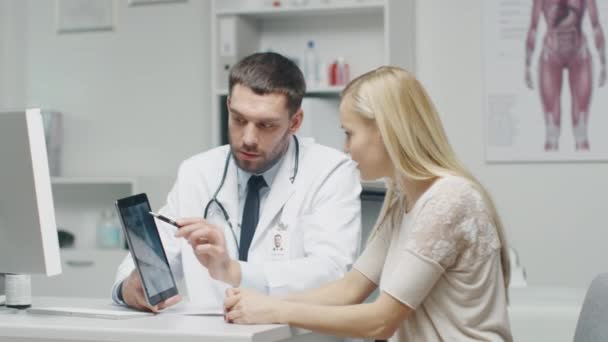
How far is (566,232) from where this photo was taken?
377 centimetres

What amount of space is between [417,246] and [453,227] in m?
0.07

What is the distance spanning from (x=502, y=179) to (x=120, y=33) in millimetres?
1949

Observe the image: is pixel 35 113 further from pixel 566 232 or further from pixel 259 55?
pixel 566 232

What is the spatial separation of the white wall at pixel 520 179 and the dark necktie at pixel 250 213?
1833 mm

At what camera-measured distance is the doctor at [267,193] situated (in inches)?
81.8

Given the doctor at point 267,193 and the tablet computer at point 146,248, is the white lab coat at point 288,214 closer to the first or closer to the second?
the doctor at point 267,193

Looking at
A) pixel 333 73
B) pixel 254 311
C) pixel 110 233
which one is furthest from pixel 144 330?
pixel 110 233

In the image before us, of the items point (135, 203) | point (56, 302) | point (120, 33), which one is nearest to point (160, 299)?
point (135, 203)

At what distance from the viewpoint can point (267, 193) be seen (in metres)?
2.19

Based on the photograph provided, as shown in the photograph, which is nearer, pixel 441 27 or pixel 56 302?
pixel 56 302

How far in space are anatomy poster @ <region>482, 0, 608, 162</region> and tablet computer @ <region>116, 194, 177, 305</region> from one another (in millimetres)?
2312

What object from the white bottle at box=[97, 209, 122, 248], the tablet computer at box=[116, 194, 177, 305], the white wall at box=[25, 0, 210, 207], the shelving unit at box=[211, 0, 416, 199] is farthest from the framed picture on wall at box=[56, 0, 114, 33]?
the tablet computer at box=[116, 194, 177, 305]

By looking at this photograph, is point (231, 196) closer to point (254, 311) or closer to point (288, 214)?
point (288, 214)

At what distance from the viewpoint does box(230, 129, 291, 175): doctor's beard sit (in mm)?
2111
